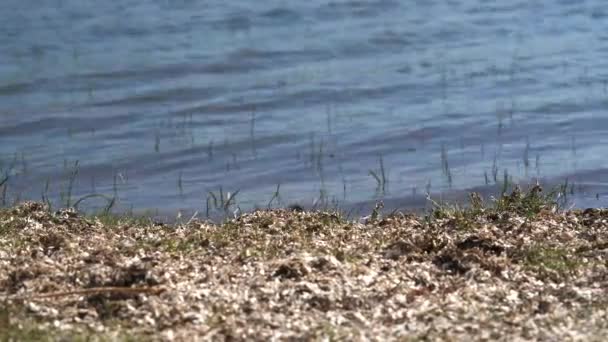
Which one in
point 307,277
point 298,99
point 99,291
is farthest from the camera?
point 298,99

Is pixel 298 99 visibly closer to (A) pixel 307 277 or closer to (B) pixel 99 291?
(A) pixel 307 277

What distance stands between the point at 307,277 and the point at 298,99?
6955mm

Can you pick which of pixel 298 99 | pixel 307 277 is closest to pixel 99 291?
pixel 307 277

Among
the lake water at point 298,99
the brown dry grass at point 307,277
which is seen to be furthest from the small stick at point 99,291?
the lake water at point 298,99

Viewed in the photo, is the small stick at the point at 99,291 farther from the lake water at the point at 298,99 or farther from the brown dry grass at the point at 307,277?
the lake water at the point at 298,99

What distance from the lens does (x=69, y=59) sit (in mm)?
14789

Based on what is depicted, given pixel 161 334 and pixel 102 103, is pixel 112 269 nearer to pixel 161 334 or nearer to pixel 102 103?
pixel 161 334

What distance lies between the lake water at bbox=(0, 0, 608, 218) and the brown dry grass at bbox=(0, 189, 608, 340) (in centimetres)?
236

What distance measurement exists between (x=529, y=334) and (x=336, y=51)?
32.2 ft

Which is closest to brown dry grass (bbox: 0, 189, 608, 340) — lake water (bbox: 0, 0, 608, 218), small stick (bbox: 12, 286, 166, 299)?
small stick (bbox: 12, 286, 166, 299)

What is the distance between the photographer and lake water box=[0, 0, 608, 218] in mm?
10352

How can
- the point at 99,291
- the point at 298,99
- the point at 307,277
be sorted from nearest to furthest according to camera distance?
the point at 99,291 → the point at 307,277 → the point at 298,99

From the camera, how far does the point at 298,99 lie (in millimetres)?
12805

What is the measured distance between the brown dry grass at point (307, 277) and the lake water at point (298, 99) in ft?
7.73
